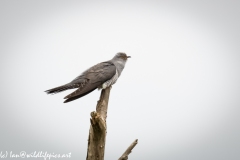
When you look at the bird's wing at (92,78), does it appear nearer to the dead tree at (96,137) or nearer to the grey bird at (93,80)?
the grey bird at (93,80)

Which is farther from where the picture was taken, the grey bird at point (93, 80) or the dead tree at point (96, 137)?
the grey bird at point (93, 80)

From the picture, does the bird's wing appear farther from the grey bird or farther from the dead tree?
the dead tree

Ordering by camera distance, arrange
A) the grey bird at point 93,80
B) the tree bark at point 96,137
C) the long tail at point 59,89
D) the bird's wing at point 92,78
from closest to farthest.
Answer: the tree bark at point 96,137
the long tail at point 59,89
the grey bird at point 93,80
the bird's wing at point 92,78

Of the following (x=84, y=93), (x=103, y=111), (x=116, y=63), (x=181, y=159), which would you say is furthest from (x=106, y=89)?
(x=181, y=159)

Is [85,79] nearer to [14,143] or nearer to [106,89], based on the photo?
[106,89]

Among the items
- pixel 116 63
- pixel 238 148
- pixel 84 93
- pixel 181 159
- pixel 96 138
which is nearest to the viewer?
pixel 96 138

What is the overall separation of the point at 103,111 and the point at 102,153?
1062 mm

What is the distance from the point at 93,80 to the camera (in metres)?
9.27

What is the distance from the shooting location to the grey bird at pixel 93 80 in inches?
338

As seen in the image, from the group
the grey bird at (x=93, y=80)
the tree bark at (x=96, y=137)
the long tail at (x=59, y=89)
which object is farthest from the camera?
the grey bird at (x=93, y=80)

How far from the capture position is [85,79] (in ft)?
30.7

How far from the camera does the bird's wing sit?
872 centimetres

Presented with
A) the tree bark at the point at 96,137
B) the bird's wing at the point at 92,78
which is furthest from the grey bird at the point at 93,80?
the tree bark at the point at 96,137

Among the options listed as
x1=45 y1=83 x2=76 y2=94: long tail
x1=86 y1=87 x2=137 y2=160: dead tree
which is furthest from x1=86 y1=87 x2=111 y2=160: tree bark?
x1=45 y1=83 x2=76 y2=94: long tail
